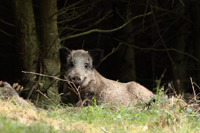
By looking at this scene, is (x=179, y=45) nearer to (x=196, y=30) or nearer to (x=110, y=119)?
(x=196, y=30)

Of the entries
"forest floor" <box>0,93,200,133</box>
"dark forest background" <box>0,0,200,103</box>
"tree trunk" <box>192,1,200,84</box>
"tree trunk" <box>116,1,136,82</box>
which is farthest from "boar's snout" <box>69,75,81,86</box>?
"tree trunk" <box>192,1,200,84</box>

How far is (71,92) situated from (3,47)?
7044mm

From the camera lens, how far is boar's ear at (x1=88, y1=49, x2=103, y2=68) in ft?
23.8

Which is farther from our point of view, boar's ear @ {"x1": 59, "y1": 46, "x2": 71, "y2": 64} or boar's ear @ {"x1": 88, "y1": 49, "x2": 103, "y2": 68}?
boar's ear @ {"x1": 88, "y1": 49, "x2": 103, "y2": 68}

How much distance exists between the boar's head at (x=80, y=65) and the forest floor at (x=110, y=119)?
1365 mm

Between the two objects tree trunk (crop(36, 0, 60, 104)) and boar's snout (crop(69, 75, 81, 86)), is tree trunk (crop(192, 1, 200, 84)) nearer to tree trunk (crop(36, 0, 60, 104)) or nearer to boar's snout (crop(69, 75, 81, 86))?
tree trunk (crop(36, 0, 60, 104))

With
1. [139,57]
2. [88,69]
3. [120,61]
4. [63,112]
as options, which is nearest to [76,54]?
[88,69]

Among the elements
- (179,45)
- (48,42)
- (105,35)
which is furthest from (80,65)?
(179,45)

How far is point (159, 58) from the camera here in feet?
48.5

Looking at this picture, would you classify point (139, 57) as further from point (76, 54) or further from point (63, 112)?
point (63, 112)

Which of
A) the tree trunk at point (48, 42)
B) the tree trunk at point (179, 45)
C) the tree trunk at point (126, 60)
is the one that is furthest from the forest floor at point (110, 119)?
the tree trunk at point (179, 45)

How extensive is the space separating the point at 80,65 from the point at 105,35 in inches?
261

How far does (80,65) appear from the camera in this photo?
6.76 metres

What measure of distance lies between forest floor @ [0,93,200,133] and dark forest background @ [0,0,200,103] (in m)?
0.62
